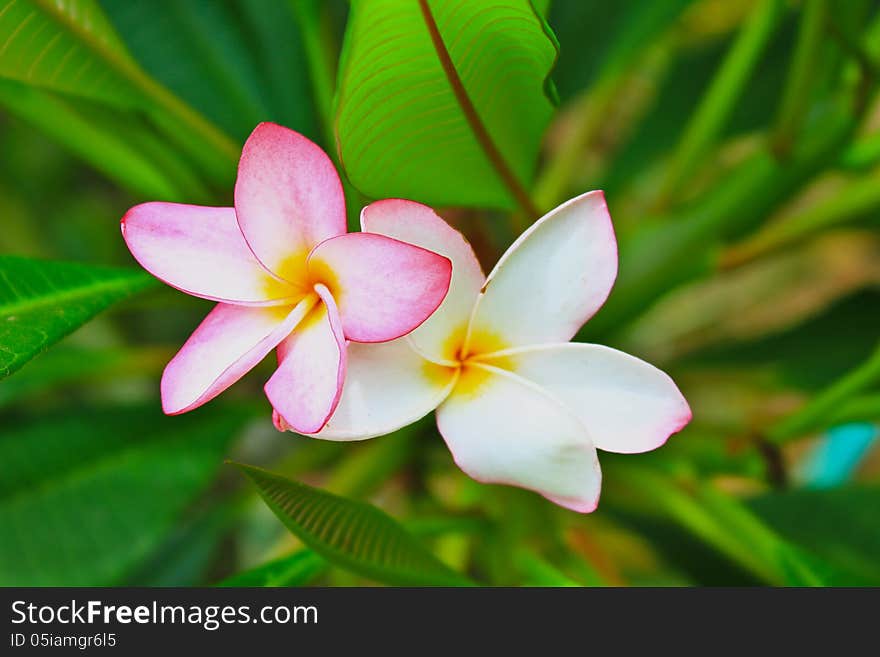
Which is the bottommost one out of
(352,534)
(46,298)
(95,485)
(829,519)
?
(829,519)

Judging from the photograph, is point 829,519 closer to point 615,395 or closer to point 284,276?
point 615,395

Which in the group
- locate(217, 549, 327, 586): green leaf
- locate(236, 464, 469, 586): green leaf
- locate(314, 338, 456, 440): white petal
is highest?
locate(314, 338, 456, 440): white petal

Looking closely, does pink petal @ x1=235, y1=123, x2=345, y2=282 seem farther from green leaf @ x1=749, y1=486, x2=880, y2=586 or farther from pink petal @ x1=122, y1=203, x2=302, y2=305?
green leaf @ x1=749, y1=486, x2=880, y2=586

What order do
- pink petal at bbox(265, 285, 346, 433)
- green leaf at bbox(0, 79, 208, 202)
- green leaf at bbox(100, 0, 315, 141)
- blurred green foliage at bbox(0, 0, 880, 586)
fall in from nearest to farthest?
pink petal at bbox(265, 285, 346, 433)
blurred green foliage at bbox(0, 0, 880, 586)
green leaf at bbox(0, 79, 208, 202)
green leaf at bbox(100, 0, 315, 141)

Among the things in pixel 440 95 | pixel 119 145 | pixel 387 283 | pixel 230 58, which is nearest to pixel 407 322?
pixel 387 283

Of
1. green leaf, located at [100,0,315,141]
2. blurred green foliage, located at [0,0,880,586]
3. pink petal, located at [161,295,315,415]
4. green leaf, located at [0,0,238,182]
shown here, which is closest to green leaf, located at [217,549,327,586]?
blurred green foliage, located at [0,0,880,586]

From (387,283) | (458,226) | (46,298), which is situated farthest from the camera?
(458,226)

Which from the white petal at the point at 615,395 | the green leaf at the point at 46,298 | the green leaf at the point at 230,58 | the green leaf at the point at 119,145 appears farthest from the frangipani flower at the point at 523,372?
the green leaf at the point at 230,58
